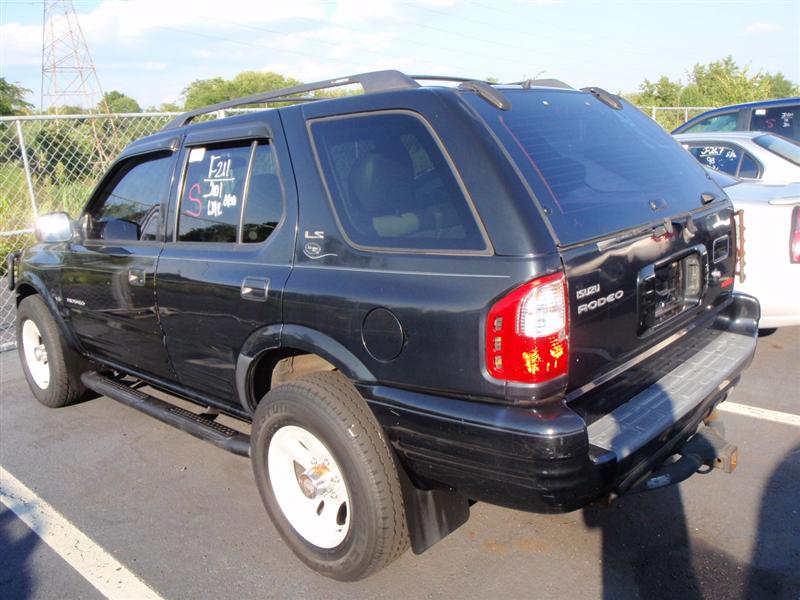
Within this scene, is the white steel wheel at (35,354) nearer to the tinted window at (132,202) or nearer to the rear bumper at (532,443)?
the tinted window at (132,202)

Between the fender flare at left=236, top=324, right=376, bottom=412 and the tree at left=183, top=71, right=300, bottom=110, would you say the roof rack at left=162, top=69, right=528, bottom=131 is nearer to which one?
the fender flare at left=236, top=324, right=376, bottom=412

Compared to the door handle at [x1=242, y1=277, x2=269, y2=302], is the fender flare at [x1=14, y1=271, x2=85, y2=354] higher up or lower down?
lower down

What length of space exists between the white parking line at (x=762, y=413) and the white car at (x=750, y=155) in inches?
87.0

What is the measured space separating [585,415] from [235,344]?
162 centimetres

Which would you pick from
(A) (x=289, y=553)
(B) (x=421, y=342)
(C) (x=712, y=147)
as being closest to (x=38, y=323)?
(A) (x=289, y=553)

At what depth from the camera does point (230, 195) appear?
11.0 ft

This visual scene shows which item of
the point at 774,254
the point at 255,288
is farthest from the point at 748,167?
the point at 255,288

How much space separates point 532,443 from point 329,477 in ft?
3.34

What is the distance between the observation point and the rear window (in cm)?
250

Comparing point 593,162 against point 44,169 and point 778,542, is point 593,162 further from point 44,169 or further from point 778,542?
point 44,169

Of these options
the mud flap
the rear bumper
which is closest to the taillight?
the rear bumper

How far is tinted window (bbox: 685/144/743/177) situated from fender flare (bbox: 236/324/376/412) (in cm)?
474

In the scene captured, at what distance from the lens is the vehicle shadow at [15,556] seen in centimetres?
300

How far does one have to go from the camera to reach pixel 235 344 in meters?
3.20
